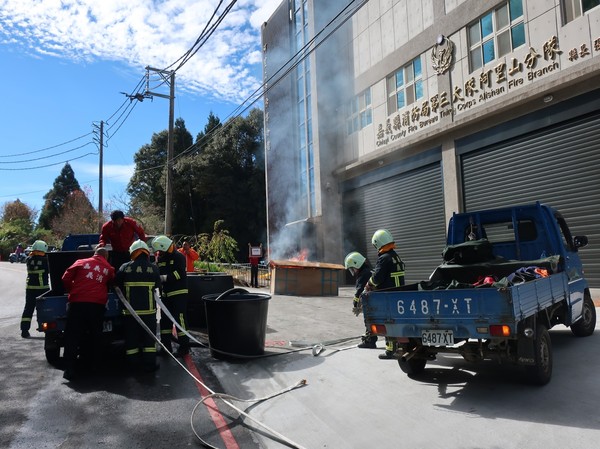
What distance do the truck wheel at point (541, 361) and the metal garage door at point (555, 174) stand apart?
23.8 feet

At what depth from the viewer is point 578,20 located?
10430mm

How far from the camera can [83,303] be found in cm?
579

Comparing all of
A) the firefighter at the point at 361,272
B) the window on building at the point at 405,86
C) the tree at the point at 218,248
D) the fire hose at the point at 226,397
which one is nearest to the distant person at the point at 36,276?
the fire hose at the point at 226,397

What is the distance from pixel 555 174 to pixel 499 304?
8794mm

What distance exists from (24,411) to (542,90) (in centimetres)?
1186

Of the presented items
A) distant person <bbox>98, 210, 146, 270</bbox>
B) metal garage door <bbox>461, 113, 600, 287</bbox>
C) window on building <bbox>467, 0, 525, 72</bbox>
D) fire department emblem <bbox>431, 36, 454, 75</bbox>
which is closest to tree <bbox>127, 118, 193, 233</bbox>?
fire department emblem <bbox>431, 36, 454, 75</bbox>

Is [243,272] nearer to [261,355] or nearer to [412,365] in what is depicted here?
[261,355]

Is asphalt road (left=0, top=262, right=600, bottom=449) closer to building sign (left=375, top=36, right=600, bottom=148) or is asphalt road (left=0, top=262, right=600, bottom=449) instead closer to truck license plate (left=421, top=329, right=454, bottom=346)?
truck license plate (left=421, top=329, right=454, bottom=346)

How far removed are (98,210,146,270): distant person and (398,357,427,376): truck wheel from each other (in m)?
4.32

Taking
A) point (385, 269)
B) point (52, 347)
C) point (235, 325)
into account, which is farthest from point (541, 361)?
point (52, 347)

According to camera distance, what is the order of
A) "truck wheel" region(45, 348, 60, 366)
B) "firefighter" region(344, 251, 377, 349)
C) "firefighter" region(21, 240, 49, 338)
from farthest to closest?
"firefighter" region(21, 240, 49, 338) → "firefighter" region(344, 251, 377, 349) → "truck wheel" region(45, 348, 60, 366)

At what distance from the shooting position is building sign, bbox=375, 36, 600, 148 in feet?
36.5

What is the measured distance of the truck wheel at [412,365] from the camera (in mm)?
5316

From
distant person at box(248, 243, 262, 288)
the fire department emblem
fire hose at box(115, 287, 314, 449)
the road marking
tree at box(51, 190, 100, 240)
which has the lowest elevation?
the road marking
